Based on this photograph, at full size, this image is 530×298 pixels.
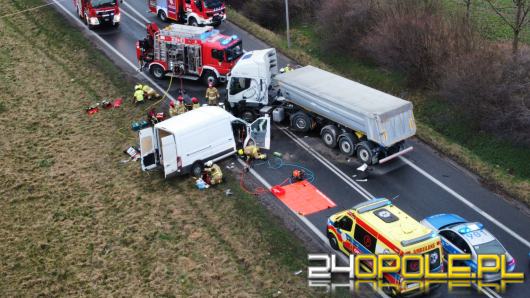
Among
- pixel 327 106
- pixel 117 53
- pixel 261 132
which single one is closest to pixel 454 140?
pixel 327 106

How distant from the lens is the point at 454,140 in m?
25.3

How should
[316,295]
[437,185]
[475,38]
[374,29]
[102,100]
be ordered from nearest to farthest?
[316,295] < [437,185] < [475,38] < [102,100] < [374,29]

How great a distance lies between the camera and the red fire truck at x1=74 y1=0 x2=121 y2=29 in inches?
1411

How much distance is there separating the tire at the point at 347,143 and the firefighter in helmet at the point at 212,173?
499 cm

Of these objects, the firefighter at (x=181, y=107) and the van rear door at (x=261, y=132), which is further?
the firefighter at (x=181, y=107)

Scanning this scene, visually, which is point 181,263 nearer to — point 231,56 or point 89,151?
point 89,151

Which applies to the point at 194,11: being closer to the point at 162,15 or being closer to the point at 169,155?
the point at 162,15

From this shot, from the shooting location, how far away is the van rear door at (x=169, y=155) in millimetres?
21812

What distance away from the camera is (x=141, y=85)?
96.3ft

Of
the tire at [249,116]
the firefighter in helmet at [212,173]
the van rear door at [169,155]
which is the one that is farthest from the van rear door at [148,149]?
the tire at [249,116]

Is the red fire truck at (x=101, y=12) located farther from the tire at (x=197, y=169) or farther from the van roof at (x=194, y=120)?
the tire at (x=197, y=169)

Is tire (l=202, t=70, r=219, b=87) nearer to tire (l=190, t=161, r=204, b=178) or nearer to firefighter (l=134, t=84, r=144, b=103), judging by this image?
firefighter (l=134, t=84, r=144, b=103)

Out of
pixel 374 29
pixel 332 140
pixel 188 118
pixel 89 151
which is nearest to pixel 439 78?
pixel 374 29

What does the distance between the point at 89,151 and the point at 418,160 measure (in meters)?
13.8
